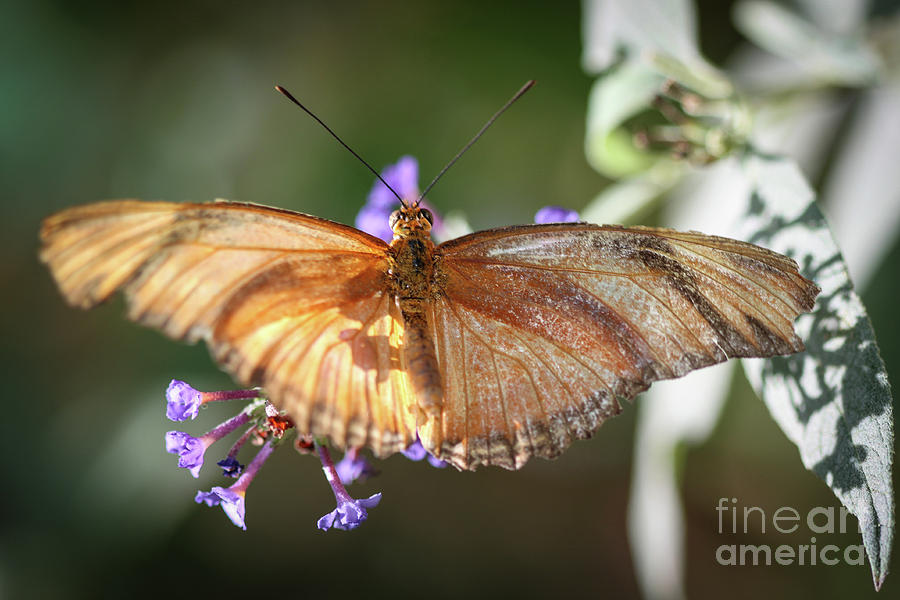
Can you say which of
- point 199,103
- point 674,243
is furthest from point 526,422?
point 199,103

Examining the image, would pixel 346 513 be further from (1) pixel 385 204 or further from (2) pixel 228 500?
(1) pixel 385 204

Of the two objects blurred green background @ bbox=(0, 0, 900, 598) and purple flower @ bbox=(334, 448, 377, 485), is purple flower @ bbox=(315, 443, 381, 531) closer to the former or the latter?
purple flower @ bbox=(334, 448, 377, 485)

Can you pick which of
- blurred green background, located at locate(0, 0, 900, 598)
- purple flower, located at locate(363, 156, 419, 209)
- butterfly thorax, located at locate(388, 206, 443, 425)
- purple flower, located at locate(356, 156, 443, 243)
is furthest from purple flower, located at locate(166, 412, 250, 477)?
blurred green background, located at locate(0, 0, 900, 598)

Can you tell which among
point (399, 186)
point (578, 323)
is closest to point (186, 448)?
point (578, 323)

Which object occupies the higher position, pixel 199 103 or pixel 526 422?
pixel 199 103

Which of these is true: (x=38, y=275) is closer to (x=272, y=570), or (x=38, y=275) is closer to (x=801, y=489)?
(x=272, y=570)

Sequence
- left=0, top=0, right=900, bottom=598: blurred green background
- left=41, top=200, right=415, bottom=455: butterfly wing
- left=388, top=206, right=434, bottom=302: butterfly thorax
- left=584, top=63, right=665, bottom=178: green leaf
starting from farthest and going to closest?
left=0, top=0, right=900, bottom=598: blurred green background, left=584, top=63, right=665, bottom=178: green leaf, left=388, top=206, right=434, bottom=302: butterfly thorax, left=41, top=200, right=415, bottom=455: butterfly wing

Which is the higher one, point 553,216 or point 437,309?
point 553,216
